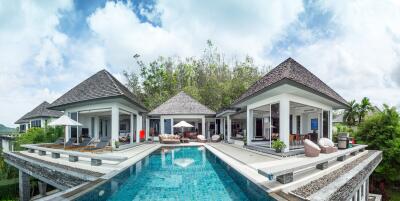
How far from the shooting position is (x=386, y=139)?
60.5 feet

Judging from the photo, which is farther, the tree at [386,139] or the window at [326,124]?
the window at [326,124]

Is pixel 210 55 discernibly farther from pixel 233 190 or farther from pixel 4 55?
pixel 233 190

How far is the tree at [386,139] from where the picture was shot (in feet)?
58.1

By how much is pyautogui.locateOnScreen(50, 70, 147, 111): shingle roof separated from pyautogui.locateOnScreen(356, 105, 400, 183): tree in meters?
17.4

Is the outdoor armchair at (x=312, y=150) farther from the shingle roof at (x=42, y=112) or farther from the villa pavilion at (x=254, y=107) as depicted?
the shingle roof at (x=42, y=112)

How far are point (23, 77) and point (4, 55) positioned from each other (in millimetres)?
5253

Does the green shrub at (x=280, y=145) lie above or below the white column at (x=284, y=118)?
below

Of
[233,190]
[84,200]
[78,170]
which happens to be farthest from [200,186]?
[78,170]

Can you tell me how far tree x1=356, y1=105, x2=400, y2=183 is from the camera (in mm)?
17719

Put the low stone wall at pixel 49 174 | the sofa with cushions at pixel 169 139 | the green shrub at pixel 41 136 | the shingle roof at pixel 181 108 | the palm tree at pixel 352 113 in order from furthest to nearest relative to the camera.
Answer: the palm tree at pixel 352 113 → the shingle roof at pixel 181 108 → the sofa with cushions at pixel 169 139 → the green shrub at pixel 41 136 → the low stone wall at pixel 49 174

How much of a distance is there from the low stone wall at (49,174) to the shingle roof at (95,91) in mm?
4396

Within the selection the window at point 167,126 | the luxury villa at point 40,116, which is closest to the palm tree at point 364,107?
the window at point 167,126

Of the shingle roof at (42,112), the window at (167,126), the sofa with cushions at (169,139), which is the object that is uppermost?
the shingle roof at (42,112)

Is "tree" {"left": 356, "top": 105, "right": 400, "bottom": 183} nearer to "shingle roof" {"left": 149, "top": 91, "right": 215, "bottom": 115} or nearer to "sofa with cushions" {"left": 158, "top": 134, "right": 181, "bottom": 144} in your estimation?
"shingle roof" {"left": 149, "top": 91, "right": 215, "bottom": 115}
